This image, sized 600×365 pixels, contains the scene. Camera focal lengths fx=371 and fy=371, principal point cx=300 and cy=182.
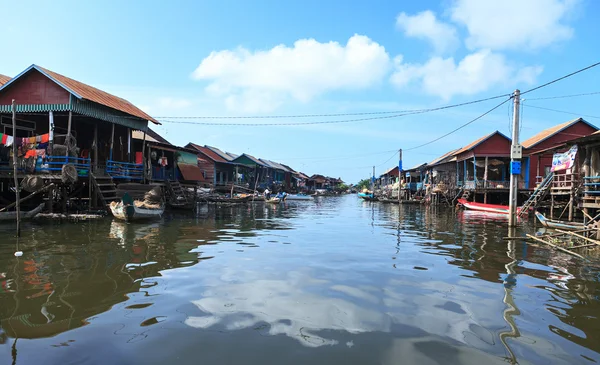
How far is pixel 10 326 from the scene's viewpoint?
4750 millimetres

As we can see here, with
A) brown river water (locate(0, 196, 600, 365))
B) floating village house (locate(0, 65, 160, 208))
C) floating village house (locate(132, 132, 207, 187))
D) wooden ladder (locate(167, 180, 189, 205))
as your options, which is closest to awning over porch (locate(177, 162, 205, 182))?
floating village house (locate(132, 132, 207, 187))

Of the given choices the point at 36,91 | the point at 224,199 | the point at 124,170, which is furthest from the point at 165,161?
the point at 36,91

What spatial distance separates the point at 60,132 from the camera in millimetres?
19734

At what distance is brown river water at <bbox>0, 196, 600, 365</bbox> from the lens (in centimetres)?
420

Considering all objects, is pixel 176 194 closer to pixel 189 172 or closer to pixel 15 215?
pixel 189 172

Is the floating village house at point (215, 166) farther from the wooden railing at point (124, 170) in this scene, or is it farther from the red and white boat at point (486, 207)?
the red and white boat at point (486, 207)

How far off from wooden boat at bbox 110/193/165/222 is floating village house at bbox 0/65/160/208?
2.04 metres

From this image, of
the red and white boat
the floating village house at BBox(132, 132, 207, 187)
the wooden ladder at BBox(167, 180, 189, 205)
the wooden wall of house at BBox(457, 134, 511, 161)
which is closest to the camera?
the wooden ladder at BBox(167, 180, 189, 205)

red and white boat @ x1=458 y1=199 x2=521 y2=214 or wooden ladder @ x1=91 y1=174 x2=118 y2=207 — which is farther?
red and white boat @ x1=458 y1=199 x2=521 y2=214

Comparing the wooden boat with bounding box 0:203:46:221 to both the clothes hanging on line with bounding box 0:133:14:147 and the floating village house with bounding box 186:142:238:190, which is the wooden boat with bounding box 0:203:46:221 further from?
the floating village house with bounding box 186:142:238:190

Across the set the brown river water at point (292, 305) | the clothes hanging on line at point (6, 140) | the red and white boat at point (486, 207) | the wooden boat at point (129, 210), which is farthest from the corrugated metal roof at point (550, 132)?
the clothes hanging on line at point (6, 140)

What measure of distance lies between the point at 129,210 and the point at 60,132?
25.3ft

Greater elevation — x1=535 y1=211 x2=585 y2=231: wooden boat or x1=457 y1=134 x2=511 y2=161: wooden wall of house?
x1=457 y1=134 x2=511 y2=161: wooden wall of house

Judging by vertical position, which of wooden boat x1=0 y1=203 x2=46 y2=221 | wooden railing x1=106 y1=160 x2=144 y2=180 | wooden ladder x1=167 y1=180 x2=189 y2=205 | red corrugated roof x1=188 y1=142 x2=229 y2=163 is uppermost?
red corrugated roof x1=188 y1=142 x2=229 y2=163
